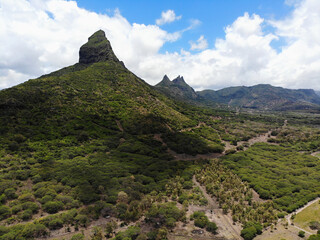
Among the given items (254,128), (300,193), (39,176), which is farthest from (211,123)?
(39,176)

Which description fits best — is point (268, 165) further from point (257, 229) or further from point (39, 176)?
point (39, 176)

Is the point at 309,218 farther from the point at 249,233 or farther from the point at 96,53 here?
the point at 96,53

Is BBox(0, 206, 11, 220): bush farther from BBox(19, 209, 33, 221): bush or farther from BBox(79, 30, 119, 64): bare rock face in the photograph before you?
BBox(79, 30, 119, 64): bare rock face

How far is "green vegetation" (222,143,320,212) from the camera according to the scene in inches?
2205

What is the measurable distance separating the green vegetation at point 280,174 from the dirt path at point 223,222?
18.0 metres

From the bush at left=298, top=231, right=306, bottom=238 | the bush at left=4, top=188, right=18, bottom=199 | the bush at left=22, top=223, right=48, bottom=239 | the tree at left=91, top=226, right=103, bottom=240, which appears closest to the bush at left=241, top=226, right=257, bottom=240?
the bush at left=298, top=231, right=306, bottom=238

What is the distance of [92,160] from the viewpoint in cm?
6994

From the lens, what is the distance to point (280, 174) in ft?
242

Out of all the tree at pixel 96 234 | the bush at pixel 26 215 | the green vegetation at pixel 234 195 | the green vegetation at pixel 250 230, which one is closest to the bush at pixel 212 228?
the green vegetation at pixel 250 230

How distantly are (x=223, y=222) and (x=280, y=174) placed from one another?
4636 cm

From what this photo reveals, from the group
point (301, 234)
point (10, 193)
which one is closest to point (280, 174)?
point (301, 234)

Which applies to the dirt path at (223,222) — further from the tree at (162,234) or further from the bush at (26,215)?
the bush at (26,215)

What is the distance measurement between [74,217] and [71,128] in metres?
59.2

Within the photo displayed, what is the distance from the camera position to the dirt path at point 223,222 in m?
40.9
